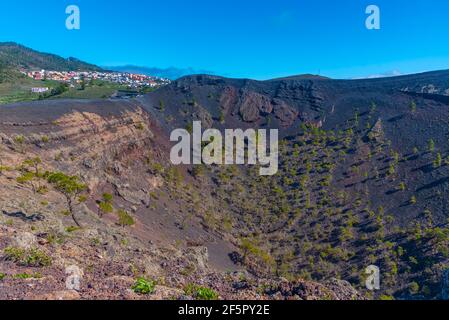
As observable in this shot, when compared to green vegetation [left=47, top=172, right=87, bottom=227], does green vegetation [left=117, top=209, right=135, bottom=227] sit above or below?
below

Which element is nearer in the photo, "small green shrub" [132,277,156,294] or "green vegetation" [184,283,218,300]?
"small green shrub" [132,277,156,294]

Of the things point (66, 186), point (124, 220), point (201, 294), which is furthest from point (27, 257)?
point (124, 220)

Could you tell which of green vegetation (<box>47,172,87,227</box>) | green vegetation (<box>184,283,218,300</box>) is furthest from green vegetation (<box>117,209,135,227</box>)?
green vegetation (<box>184,283,218,300</box>)

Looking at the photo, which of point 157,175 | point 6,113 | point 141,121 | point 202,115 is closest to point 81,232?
point 6,113

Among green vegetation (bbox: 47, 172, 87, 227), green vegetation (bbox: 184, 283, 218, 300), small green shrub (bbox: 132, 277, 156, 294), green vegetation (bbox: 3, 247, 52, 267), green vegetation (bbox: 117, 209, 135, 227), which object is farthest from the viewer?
green vegetation (bbox: 117, 209, 135, 227)

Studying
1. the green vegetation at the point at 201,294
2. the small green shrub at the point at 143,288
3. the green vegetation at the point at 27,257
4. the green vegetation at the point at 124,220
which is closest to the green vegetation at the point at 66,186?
the green vegetation at the point at 124,220

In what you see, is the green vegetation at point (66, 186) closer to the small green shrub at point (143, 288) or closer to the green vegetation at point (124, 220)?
the green vegetation at point (124, 220)

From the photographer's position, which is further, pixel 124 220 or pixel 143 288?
pixel 124 220

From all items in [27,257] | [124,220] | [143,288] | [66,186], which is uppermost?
[66,186]

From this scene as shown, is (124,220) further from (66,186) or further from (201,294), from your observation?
(201,294)

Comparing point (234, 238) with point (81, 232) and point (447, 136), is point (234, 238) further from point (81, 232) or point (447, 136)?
point (447, 136)

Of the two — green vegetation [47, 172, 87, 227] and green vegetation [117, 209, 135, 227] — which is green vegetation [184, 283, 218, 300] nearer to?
green vegetation [47, 172, 87, 227]
